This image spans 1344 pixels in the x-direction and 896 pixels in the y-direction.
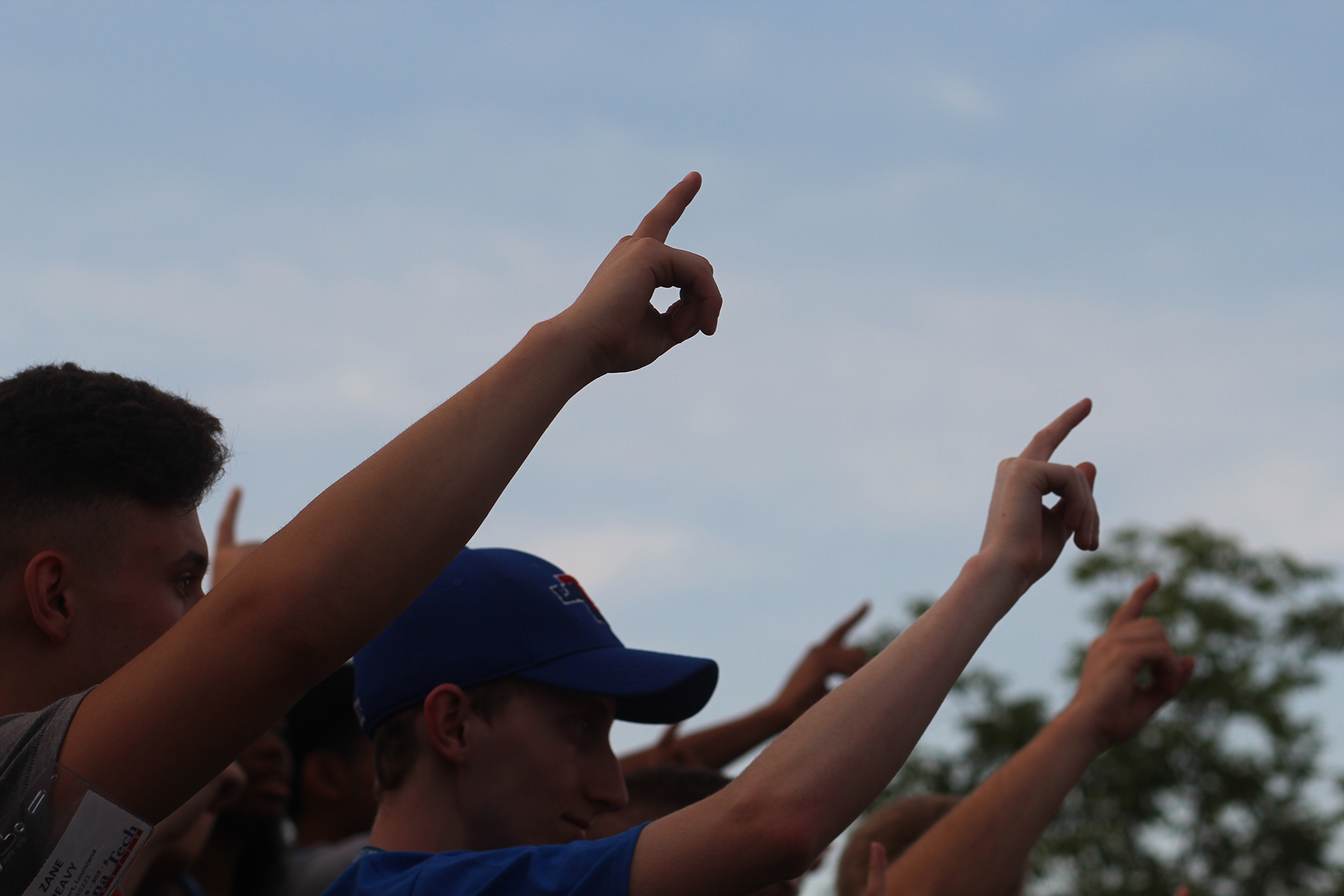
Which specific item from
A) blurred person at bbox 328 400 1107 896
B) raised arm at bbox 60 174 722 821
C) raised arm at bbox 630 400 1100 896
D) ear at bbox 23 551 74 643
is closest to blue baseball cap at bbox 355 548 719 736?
blurred person at bbox 328 400 1107 896

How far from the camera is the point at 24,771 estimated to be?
1.37 meters

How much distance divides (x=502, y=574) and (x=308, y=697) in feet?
7.40

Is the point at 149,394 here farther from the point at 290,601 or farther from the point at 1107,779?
the point at 1107,779

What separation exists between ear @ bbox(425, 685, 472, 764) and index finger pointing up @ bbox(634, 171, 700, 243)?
3.48 feet

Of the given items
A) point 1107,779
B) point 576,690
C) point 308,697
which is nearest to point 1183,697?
point 1107,779

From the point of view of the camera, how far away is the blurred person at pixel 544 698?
1.86 metres

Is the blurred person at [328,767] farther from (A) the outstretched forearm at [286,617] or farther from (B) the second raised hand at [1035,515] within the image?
(A) the outstretched forearm at [286,617]

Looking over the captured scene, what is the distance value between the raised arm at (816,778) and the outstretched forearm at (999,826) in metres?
1.31

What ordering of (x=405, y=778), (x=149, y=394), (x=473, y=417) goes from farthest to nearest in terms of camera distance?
(x=405, y=778), (x=149, y=394), (x=473, y=417)

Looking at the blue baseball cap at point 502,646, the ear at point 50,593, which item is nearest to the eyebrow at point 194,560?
the ear at point 50,593

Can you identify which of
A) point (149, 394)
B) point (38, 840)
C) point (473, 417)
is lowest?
point (38, 840)

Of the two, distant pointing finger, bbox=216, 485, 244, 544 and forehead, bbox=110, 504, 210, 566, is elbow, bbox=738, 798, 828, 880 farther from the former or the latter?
distant pointing finger, bbox=216, 485, 244, 544

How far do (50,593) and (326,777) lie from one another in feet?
10.0

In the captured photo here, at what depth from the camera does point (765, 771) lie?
1.73 metres
